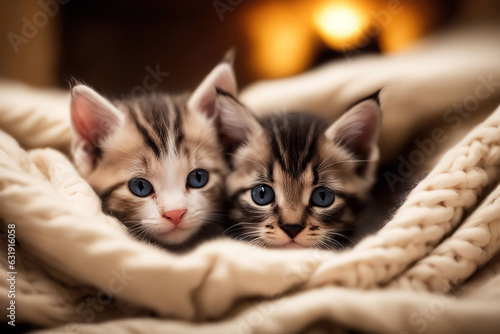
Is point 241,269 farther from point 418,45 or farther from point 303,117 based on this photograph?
point 418,45

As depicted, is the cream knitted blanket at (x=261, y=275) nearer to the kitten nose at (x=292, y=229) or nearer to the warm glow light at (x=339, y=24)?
the kitten nose at (x=292, y=229)

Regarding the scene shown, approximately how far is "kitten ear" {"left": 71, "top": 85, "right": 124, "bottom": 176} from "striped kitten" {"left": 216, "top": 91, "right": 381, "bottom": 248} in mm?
268

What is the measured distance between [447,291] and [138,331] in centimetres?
49

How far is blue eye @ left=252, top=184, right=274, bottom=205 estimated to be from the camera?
0.98m

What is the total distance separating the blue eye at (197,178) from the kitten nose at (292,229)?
0.24 meters

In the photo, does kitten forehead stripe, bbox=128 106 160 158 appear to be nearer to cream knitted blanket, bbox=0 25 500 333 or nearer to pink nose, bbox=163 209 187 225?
pink nose, bbox=163 209 187 225

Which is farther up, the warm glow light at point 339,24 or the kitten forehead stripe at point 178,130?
the warm glow light at point 339,24

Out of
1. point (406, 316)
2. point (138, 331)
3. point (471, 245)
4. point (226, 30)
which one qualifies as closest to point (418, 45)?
point (226, 30)

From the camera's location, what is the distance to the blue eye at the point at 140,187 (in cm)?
97

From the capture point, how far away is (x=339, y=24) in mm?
1427

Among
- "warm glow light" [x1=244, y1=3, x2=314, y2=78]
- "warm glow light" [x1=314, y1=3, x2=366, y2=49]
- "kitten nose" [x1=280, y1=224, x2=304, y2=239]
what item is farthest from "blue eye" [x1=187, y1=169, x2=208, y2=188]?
"warm glow light" [x1=314, y1=3, x2=366, y2=49]

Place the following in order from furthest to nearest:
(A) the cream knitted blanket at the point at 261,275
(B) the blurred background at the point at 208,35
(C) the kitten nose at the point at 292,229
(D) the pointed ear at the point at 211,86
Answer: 1. (B) the blurred background at the point at 208,35
2. (D) the pointed ear at the point at 211,86
3. (C) the kitten nose at the point at 292,229
4. (A) the cream knitted blanket at the point at 261,275

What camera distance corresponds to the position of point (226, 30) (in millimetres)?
1438

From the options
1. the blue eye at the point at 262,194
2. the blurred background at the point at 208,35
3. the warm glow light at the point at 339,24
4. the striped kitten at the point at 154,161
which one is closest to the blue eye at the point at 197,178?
the striped kitten at the point at 154,161
